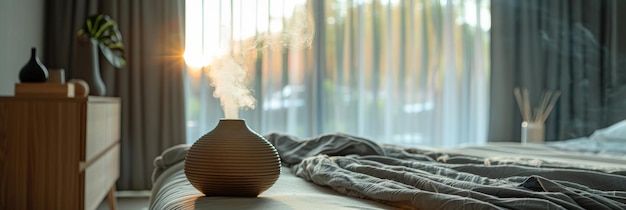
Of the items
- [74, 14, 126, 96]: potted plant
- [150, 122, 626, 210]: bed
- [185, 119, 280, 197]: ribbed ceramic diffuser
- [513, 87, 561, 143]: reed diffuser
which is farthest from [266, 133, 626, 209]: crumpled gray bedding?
[513, 87, 561, 143]: reed diffuser

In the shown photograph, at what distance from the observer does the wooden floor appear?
392cm

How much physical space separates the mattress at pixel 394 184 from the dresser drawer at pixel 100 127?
0.32 metres

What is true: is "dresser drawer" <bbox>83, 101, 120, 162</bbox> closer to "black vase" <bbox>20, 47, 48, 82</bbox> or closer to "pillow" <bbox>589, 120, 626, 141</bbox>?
"black vase" <bbox>20, 47, 48, 82</bbox>

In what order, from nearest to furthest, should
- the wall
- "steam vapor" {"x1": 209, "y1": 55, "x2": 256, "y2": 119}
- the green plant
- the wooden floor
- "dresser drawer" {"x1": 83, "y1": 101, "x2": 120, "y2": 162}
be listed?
"steam vapor" {"x1": 209, "y1": 55, "x2": 256, "y2": 119} < "dresser drawer" {"x1": 83, "y1": 101, "x2": 120, "y2": 162} < the wall < the green plant < the wooden floor

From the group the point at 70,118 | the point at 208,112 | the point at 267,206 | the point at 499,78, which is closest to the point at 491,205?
the point at 267,206

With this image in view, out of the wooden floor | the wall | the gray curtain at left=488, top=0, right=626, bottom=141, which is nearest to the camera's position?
the wall

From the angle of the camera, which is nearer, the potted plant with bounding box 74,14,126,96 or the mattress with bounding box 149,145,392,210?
the mattress with bounding box 149,145,392,210

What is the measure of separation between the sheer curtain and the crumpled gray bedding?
2.14m

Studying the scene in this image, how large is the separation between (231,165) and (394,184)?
0.38 m

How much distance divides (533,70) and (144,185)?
2.92 m

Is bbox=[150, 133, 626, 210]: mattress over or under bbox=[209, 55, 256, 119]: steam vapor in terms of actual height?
under

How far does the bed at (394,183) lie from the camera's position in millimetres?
1298

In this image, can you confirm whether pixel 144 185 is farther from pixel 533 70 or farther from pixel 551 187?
pixel 551 187

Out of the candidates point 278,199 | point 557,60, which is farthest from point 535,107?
point 278,199
